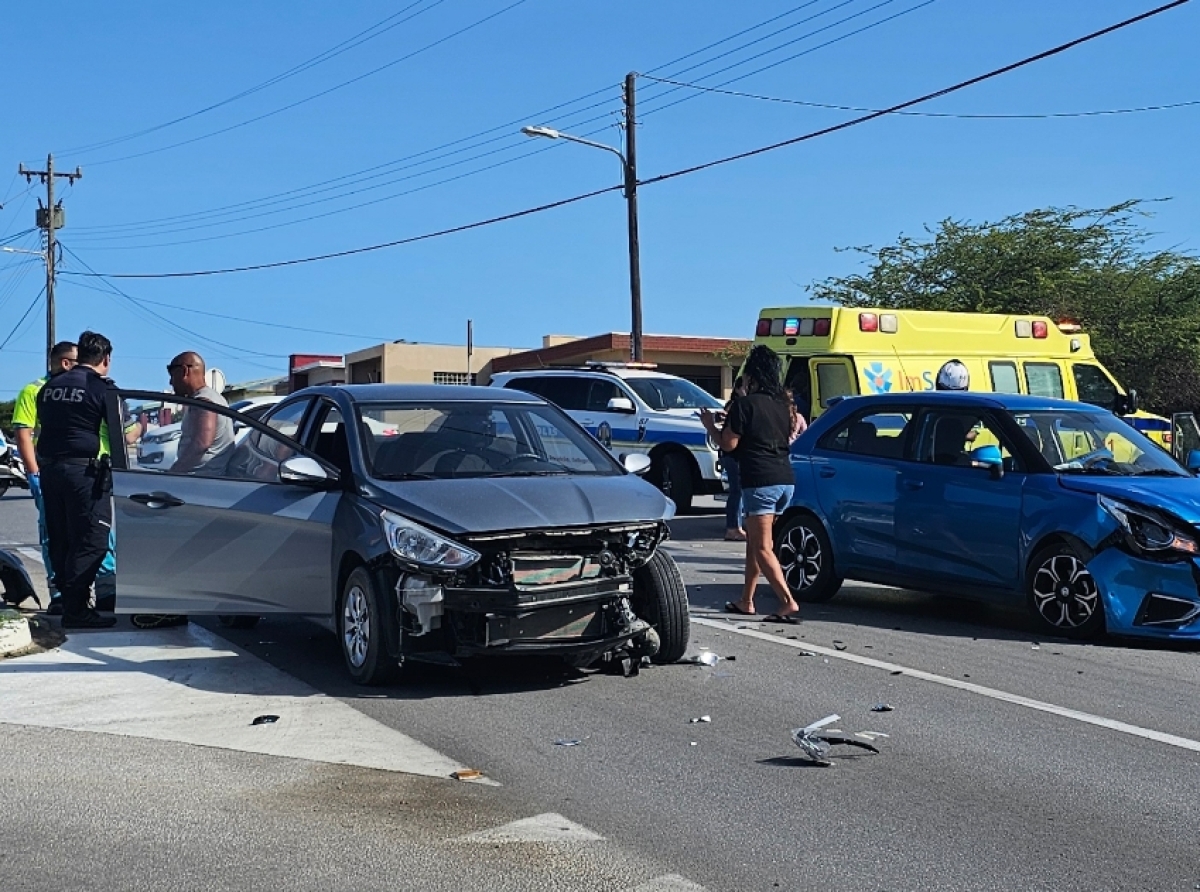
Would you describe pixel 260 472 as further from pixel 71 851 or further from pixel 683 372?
pixel 683 372

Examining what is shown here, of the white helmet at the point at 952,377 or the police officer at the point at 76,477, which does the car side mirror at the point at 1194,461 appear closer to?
the white helmet at the point at 952,377

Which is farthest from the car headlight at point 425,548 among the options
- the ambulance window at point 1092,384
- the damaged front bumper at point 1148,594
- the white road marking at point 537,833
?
the ambulance window at point 1092,384

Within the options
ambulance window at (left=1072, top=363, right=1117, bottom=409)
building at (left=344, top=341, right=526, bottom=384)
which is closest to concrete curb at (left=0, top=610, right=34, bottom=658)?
ambulance window at (left=1072, top=363, right=1117, bottom=409)

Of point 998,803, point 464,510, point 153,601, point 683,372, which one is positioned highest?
point 683,372

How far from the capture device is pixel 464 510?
7.14 meters

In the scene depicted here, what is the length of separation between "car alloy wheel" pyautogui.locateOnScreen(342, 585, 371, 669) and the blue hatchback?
14.3 ft

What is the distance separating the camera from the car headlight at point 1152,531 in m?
8.71

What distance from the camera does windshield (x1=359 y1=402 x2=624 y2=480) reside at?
7949 millimetres

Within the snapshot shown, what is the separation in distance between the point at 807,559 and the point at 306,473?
464cm

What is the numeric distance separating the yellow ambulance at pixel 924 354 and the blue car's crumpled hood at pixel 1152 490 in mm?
6093

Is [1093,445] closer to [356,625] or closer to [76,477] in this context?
[356,625]

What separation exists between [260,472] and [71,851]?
351cm

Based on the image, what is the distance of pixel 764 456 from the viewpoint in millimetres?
9680

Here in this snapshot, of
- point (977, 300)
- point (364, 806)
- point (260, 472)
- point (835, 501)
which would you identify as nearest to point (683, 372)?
point (977, 300)
